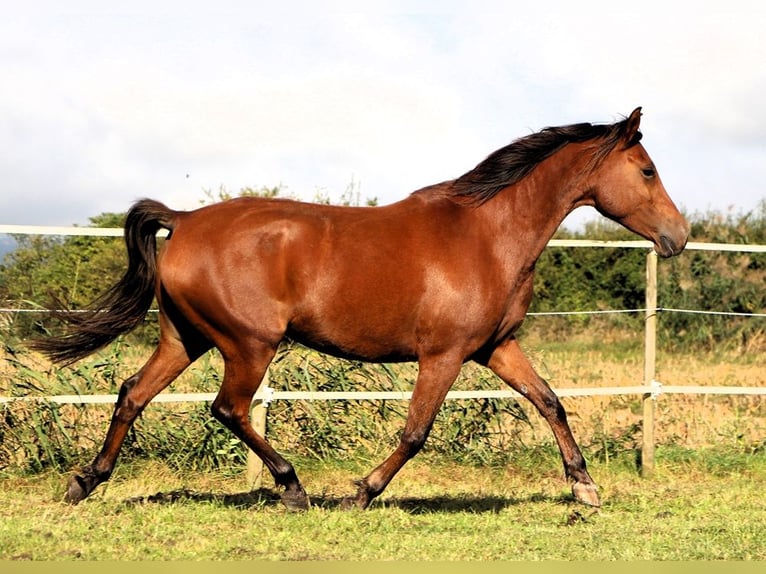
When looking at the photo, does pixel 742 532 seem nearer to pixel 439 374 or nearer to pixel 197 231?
pixel 439 374

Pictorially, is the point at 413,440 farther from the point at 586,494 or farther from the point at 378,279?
the point at 586,494

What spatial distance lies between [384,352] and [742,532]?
2123mm

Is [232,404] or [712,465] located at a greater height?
[232,404]

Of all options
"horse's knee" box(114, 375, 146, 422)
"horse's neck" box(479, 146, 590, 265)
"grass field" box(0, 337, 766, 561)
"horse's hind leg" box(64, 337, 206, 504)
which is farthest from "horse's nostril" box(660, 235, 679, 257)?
"horse's knee" box(114, 375, 146, 422)

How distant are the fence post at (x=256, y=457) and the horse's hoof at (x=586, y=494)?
208 cm

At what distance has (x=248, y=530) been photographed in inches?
195

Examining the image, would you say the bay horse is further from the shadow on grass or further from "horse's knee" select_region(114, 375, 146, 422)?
the shadow on grass

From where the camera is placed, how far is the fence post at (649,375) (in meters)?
7.30

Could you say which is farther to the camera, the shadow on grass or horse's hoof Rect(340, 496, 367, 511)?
the shadow on grass

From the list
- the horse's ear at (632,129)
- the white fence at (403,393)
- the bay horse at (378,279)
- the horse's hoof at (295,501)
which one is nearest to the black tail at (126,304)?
the bay horse at (378,279)

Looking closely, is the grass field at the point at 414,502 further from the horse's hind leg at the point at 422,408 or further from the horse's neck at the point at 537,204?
the horse's neck at the point at 537,204

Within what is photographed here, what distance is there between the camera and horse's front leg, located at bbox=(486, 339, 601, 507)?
5855 mm

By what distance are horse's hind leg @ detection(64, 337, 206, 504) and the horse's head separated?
2.66 m

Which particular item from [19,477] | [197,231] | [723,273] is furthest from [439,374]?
[723,273]
